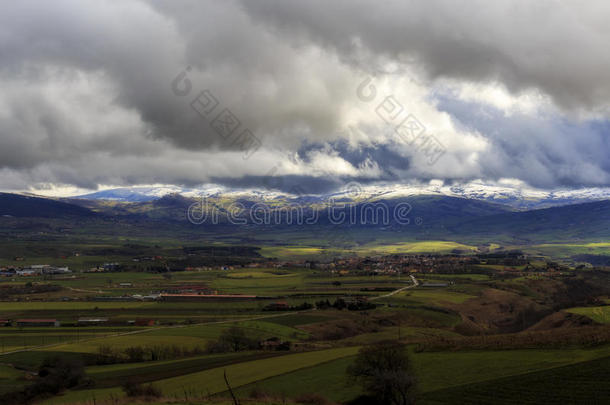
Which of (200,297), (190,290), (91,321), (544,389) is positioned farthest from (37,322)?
(544,389)

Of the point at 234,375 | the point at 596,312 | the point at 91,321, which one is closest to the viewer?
the point at 234,375

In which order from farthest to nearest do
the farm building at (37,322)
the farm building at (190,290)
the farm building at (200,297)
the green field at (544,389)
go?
the farm building at (190,290)
the farm building at (200,297)
the farm building at (37,322)
the green field at (544,389)

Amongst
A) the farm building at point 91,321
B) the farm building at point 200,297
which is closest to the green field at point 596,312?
the farm building at point 200,297

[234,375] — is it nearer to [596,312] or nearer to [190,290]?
[596,312]

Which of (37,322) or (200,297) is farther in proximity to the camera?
(200,297)

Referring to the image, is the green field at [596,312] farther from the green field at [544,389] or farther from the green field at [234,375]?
the green field at [234,375]

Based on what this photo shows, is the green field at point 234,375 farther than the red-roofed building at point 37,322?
No

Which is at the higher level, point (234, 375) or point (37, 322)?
point (234, 375)

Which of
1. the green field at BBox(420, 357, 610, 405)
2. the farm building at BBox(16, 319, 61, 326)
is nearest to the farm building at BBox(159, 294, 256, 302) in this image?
the farm building at BBox(16, 319, 61, 326)

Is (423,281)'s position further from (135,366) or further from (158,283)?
(135,366)

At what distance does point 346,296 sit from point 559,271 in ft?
335

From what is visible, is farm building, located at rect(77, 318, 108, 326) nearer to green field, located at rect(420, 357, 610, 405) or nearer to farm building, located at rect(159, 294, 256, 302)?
farm building, located at rect(159, 294, 256, 302)

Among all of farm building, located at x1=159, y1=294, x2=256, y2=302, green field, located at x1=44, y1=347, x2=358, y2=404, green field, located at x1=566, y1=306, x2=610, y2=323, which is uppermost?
green field, located at x1=566, y1=306, x2=610, y2=323

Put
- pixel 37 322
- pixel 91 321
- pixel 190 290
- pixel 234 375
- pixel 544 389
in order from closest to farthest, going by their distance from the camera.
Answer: pixel 544 389 → pixel 234 375 → pixel 37 322 → pixel 91 321 → pixel 190 290
